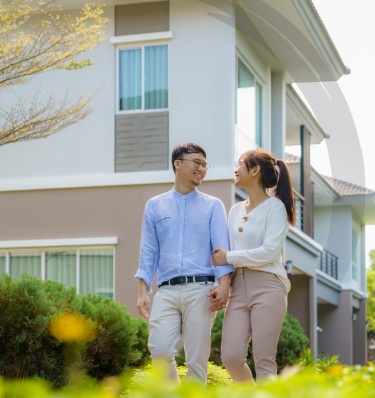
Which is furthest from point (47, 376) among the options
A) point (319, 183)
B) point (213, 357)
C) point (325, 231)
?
point (325, 231)

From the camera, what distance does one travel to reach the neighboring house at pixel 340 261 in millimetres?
28891

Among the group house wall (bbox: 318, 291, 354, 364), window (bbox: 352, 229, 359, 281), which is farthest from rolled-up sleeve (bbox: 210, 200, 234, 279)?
window (bbox: 352, 229, 359, 281)

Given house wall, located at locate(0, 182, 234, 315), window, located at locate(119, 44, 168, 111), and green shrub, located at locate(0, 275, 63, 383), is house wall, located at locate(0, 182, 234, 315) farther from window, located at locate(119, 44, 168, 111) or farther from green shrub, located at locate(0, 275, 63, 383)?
green shrub, located at locate(0, 275, 63, 383)

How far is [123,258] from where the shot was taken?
16047 millimetres

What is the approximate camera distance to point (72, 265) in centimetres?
1633

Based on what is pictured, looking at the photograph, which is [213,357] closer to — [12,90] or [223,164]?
[223,164]

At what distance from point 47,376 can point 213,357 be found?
581 cm

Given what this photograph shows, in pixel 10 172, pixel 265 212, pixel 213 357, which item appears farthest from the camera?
pixel 10 172

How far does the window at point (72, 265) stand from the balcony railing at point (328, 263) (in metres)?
12.6

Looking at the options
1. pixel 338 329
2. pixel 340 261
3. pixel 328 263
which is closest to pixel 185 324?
pixel 328 263

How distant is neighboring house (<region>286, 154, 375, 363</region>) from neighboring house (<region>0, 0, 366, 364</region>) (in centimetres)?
1047

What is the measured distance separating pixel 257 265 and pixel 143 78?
1014cm

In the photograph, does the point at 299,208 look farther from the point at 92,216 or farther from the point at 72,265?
the point at 72,265

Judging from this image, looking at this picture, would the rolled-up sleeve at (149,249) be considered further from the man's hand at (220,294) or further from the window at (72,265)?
the window at (72,265)
